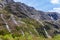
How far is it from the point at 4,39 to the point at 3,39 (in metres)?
3.07

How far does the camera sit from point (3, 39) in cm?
18662

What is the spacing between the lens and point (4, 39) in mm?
189625
